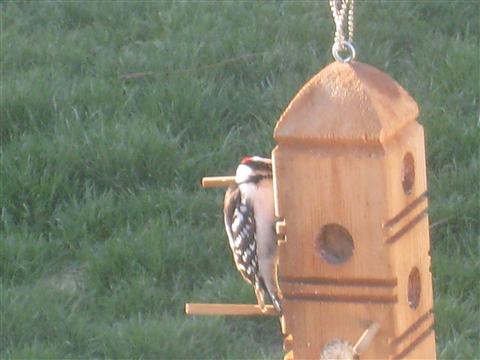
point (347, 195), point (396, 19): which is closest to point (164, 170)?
point (396, 19)

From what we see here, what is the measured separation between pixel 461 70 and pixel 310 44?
31.5 inches

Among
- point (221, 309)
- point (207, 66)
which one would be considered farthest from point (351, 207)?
point (207, 66)

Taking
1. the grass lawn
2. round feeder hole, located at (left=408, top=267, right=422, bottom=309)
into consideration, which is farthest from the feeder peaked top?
the grass lawn

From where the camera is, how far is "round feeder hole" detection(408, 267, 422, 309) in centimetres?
A: 365

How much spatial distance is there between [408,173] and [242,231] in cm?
118

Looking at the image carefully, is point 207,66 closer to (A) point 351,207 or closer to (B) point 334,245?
(B) point 334,245

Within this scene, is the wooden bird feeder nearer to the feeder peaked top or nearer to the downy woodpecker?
the feeder peaked top

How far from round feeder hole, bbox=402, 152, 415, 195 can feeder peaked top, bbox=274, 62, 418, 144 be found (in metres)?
0.11

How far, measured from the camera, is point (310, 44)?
7453mm

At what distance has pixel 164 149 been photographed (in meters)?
6.78

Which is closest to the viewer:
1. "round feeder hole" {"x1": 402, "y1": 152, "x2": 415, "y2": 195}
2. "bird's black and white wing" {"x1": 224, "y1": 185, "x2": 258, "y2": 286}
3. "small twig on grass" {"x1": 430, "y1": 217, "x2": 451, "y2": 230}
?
"round feeder hole" {"x1": 402, "y1": 152, "x2": 415, "y2": 195}

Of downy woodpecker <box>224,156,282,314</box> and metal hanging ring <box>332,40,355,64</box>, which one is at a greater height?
metal hanging ring <box>332,40,355,64</box>

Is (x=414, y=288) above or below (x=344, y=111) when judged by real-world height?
below

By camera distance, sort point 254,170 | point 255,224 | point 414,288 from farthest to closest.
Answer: point 255,224 → point 254,170 → point 414,288
